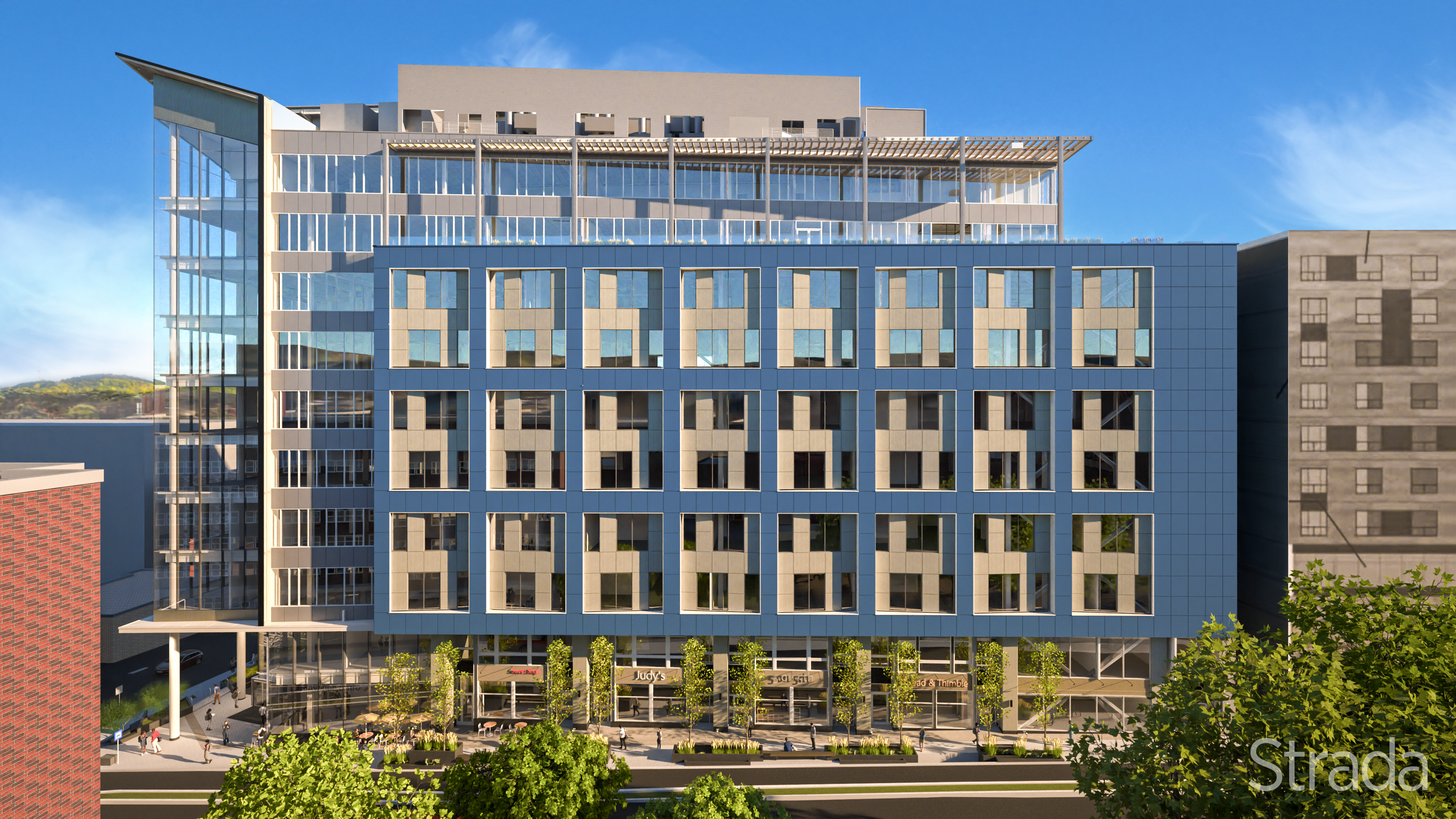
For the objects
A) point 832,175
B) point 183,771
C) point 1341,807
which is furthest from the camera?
point 832,175

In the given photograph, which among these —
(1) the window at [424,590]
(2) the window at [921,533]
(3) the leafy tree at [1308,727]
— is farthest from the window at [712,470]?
(3) the leafy tree at [1308,727]

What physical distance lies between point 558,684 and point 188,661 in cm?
3613

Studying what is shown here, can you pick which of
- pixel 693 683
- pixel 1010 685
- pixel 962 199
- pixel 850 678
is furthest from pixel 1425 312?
pixel 693 683

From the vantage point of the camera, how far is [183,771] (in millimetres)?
39094

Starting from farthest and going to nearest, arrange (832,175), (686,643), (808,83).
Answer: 1. (808,83)
2. (832,175)
3. (686,643)

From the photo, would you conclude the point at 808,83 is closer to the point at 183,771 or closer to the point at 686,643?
the point at 686,643

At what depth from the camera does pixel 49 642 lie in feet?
86.2

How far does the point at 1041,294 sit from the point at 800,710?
29781mm

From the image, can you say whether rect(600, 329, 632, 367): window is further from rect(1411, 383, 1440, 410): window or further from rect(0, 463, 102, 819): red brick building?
rect(1411, 383, 1440, 410): window

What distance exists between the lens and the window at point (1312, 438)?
41031 millimetres

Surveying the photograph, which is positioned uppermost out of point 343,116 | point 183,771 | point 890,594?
point 343,116

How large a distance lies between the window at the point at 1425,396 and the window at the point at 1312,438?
550 centimetres

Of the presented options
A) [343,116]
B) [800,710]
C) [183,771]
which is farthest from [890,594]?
[343,116]

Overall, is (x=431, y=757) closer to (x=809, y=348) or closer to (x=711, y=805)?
(x=711, y=805)
